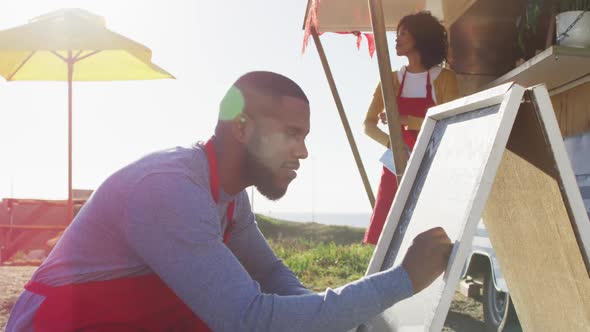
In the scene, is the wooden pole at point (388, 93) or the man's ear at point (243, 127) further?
the wooden pole at point (388, 93)

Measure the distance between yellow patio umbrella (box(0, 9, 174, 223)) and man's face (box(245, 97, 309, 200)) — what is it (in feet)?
19.7

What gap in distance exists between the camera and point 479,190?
5.41 feet

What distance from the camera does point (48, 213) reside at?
776 centimetres

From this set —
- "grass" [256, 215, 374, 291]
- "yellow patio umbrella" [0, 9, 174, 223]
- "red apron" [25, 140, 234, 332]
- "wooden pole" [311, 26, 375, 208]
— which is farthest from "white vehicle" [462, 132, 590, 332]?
"yellow patio umbrella" [0, 9, 174, 223]

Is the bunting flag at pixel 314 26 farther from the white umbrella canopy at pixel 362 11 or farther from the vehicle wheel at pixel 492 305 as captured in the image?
the vehicle wheel at pixel 492 305

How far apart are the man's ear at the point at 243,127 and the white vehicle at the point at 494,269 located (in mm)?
2013

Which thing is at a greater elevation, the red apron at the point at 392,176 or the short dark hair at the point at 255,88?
the short dark hair at the point at 255,88

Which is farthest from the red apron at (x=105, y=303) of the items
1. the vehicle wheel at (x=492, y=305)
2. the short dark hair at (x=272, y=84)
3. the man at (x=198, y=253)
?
the vehicle wheel at (x=492, y=305)

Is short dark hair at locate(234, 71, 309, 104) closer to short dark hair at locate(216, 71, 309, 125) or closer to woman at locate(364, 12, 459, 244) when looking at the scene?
short dark hair at locate(216, 71, 309, 125)

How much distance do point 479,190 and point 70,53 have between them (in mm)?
7836

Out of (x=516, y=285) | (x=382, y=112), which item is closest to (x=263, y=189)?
(x=516, y=285)

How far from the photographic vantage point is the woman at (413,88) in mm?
3867

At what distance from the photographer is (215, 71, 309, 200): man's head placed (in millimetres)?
2088

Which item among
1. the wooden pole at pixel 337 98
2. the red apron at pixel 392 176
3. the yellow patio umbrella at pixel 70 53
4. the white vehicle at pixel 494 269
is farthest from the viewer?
the yellow patio umbrella at pixel 70 53
